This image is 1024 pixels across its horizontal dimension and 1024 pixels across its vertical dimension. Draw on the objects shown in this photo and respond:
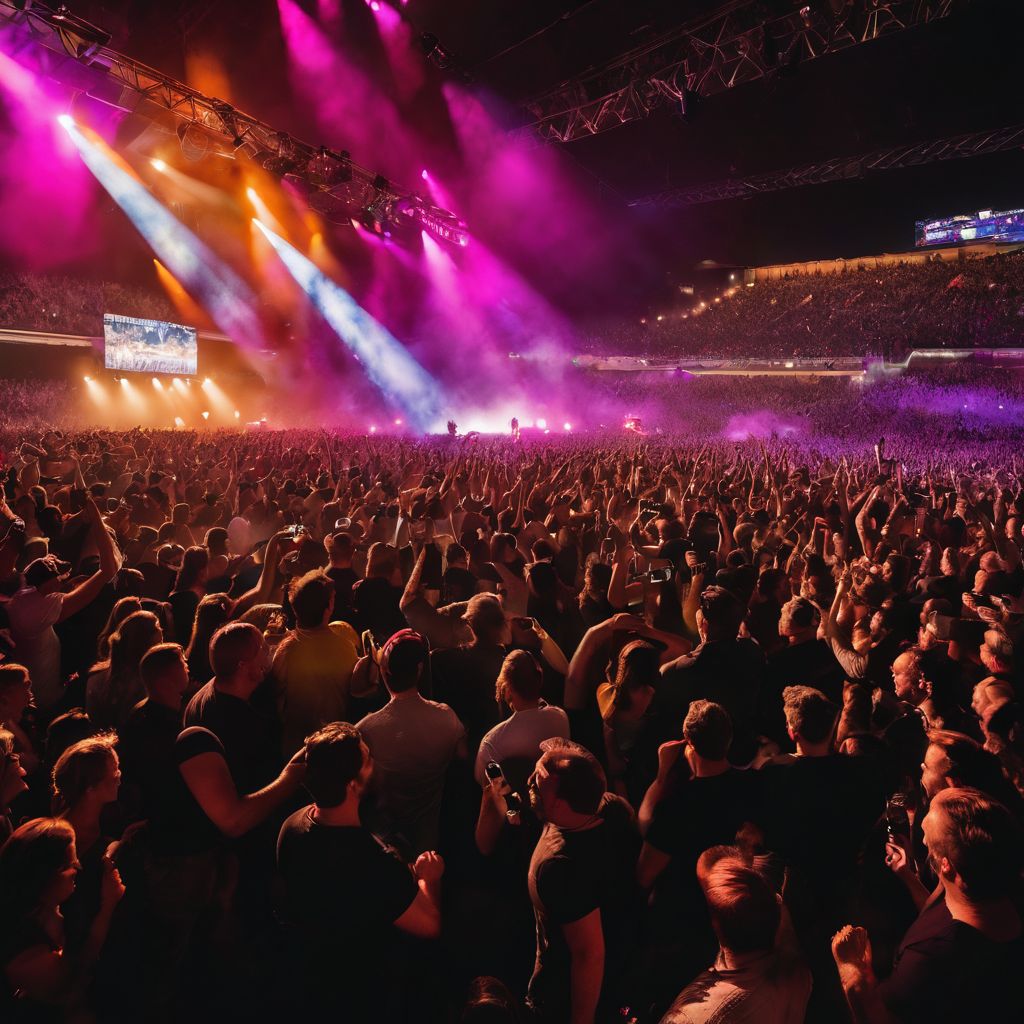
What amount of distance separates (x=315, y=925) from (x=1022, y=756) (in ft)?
8.85

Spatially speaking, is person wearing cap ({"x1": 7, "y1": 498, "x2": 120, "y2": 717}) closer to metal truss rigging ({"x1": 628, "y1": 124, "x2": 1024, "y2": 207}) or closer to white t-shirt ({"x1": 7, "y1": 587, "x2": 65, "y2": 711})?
white t-shirt ({"x1": 7, "y1": 587, "x2": 65, "y2": 711})

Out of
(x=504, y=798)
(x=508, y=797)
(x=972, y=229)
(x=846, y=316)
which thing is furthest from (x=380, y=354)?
(x=972, y=229)

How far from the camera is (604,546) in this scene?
5988 millimetres

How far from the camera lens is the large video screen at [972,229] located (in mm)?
37906

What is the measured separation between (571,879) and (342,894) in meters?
0.66

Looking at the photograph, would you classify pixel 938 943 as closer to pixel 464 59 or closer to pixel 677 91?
pixel 677 91

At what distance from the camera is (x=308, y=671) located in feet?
9.92

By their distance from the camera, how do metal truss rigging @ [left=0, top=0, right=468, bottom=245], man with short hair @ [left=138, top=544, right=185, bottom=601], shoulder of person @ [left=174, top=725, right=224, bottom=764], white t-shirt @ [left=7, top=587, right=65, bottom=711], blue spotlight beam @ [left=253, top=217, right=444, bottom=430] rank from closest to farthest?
1. shoulder of person @ [left=174, top=725, right=224, bottom=764]
2. white t-shirt @ [left=7, top=587, right=65, bottom=711]
3. man with short hair @ [left=138, top=544, right=185, bottom=601]
4. metal truss rigging @ [left=0, top=0, right=468, bottom=245]
5. blue spotlight beam @ [left=253, top=217, right=444, bottom=430]

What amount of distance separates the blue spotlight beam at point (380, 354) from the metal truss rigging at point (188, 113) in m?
11.0

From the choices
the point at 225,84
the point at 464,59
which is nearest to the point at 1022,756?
the point at 464,59

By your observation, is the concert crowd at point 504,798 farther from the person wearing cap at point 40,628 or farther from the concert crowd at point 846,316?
the concert crowd at point 846,316

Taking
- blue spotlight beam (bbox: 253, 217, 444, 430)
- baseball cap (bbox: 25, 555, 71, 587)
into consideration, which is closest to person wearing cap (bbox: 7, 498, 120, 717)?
baseball cap (bbox: 25, 555, 71, 587)

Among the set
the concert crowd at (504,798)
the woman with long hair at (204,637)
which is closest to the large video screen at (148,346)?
the concert crowd at (504,798)

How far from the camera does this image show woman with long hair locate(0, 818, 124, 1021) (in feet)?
5.62
